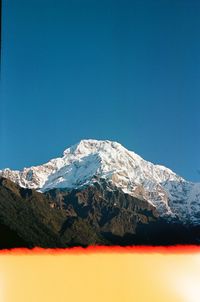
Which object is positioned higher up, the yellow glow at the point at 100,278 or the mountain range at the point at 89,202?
the mountain range at the point at 89,202

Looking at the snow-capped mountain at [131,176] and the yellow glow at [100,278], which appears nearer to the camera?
the yellow glow at [100,278]

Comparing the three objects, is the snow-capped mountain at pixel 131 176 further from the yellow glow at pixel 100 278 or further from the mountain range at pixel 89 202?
the yellow glow at pixel 100 278

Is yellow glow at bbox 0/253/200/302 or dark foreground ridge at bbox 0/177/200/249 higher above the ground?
dark foreground ridge at bbox 0/177/200/249

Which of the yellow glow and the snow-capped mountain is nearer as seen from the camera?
the yellow glow

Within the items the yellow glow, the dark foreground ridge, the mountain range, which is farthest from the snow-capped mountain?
the yellow glow

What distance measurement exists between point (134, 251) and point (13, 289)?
5.92m

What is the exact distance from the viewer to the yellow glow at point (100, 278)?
57.0 feet

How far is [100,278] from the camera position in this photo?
61.9ft

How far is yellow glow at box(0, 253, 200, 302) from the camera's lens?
57.0ft

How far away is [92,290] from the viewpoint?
1844cm

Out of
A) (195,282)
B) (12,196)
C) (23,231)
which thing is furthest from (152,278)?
(12,196)

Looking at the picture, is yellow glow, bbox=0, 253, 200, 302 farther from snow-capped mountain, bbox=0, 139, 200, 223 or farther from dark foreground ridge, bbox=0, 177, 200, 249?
dark foreground ridge, bbox=0, 177, 200, 249

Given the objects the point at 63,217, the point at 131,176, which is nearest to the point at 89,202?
the point at 63,217

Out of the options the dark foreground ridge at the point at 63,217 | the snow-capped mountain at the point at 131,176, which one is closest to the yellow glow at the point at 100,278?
the snow-capped mountain at the point at 131,176
